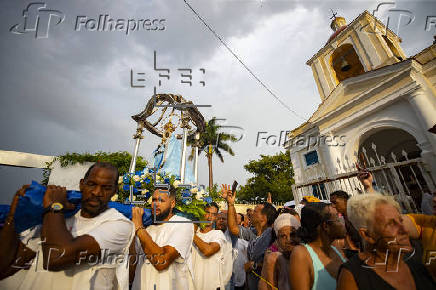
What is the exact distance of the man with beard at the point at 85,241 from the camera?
3.80 ft

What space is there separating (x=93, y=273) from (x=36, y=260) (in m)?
0.41

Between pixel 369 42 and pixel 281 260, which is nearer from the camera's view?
pixel 281 260

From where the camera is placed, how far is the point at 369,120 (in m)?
9.47

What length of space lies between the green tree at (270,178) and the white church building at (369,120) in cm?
1273

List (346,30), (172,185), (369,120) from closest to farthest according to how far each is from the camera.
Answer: (172,185)
(369,120)
(346,30)

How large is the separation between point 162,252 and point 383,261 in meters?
1.89

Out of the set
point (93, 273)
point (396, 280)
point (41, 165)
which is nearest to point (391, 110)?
point (396, 280)

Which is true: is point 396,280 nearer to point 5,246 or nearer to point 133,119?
point 5,246

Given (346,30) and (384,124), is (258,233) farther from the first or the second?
(346,30)

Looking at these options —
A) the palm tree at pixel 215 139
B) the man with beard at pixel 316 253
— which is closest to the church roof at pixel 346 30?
the palm tree at pixel 215 139

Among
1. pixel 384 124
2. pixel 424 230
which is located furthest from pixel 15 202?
pixel 384 124

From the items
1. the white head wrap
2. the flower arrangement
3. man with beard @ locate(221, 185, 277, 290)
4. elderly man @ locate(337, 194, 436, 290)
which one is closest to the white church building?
man with beard @ locate(221, 185, 277, 290)

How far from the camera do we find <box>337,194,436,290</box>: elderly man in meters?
1.35

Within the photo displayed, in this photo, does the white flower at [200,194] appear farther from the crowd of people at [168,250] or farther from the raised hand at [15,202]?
the raised hand at [15,202]
